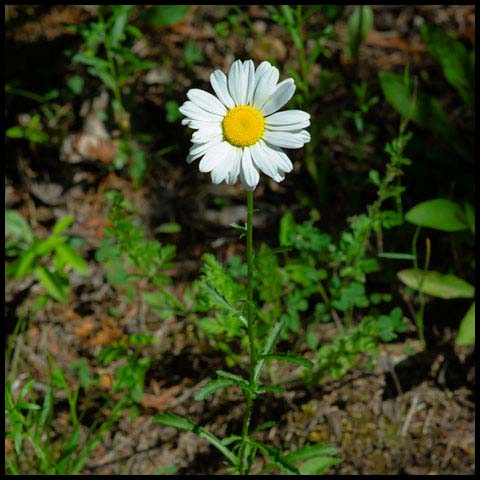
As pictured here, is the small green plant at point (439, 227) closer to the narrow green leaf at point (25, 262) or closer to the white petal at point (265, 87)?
the white petal at point (265, 87)

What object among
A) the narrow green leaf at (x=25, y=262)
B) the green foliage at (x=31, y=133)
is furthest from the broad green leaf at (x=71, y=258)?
the green foliage at (x=31, y=133)

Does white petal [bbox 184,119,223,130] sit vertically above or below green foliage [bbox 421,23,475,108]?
below

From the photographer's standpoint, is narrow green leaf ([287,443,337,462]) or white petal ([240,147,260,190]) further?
narrow green leaf ([287,443,337,462])

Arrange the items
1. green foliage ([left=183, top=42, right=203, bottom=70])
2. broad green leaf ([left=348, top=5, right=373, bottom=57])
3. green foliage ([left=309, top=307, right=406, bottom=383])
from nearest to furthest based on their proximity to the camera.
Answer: green foliage ([left=309, top=307, right=406, bottom=383]) < broad green leaf ([left=348, top=5, right=373, bottom=57]) < green foliage ([left=183, top=42, right=203, bottom=70])

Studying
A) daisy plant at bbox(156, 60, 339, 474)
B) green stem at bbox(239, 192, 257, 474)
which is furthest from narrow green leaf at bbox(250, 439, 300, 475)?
daisy plant at bbox(156, 60, 339, 474)

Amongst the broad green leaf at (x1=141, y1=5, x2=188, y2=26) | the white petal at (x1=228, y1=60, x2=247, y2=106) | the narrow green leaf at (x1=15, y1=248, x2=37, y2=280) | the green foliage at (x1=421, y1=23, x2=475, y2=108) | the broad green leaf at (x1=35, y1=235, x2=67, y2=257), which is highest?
the broad green leaf at (x1=141, y1=5, x2=188, y2=26)

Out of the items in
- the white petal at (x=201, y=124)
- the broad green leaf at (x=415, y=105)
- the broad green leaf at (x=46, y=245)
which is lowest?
the broad green leaf at (x=46, y=245)

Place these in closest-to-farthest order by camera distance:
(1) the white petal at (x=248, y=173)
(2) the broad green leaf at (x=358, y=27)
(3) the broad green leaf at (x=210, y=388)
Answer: (1) the white petal at (x=248, y=173) < (3) the broad green leaf at (x=210, y=388) < (2) the broad green leaf at (x=358, y=27)

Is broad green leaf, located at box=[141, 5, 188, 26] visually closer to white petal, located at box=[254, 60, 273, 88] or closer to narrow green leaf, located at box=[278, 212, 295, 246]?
narrow green leaf, located at box=[278, 212, 295, 246]
